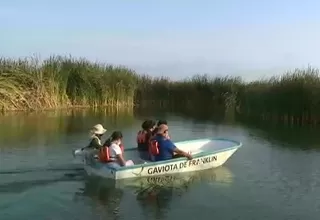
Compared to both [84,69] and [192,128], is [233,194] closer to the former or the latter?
[192,128]

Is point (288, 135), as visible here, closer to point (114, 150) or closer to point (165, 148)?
point (165, 148)

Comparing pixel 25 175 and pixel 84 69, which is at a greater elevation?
pixel 84 69

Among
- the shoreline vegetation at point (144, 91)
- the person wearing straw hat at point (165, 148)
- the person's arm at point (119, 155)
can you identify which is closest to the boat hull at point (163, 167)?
the person wearing straw hat at point (165, 148)

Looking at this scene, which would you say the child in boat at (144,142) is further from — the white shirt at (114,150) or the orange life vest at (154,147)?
the white shirt at (114,150)

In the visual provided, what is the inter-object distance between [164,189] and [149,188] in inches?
12.5

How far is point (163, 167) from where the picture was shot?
12086 mm

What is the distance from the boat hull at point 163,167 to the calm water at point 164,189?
0.80 ft

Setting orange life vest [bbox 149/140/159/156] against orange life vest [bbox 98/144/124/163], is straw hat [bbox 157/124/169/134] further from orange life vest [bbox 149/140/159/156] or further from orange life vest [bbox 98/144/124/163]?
orange life vest [bbox 98/144/124/163]

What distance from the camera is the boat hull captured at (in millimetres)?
11438

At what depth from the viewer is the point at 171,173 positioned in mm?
12383

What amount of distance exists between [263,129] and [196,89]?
19.7 m

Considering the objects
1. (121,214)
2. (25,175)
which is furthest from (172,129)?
(121,214)

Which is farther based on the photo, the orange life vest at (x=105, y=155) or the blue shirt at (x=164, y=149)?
the blue shirt at (x=164, y=149)

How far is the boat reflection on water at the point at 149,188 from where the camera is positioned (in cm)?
973
